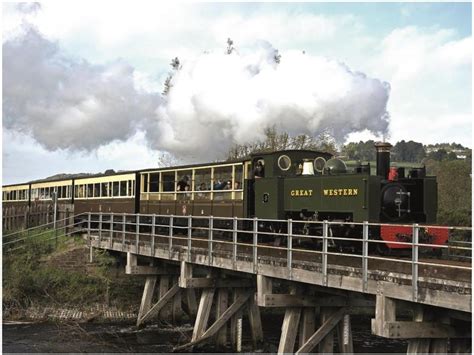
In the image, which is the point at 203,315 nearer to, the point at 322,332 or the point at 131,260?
the point at 131,260

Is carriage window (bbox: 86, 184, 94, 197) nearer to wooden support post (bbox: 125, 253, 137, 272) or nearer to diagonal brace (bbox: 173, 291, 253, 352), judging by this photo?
wooden support post (bbox: 125, 253, 137, 272)

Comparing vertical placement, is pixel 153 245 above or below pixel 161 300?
above

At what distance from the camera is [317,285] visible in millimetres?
11820

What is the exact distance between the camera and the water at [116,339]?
54.3ft

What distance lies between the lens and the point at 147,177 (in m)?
23.7

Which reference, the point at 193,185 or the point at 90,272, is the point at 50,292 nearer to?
the point at 90,272

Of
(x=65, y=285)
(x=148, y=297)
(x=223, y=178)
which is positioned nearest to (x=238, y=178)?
(x=223, y=178)

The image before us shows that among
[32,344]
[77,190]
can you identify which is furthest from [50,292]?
[77,190]

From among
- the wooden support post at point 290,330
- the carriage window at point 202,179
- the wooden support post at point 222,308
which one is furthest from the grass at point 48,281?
the wooden support post at point 290,330

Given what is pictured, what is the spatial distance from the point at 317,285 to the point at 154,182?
12479 mm

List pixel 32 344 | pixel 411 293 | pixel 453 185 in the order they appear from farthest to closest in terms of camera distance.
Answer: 1. pixel 453 185
2. pixel 32 344
3. pixel 411 293

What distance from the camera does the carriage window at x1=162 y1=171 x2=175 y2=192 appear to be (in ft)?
72.5

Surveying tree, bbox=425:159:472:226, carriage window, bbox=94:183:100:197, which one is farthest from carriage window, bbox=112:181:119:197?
tree, bbox=425:159:472:226

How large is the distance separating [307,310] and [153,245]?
6.17 metres
